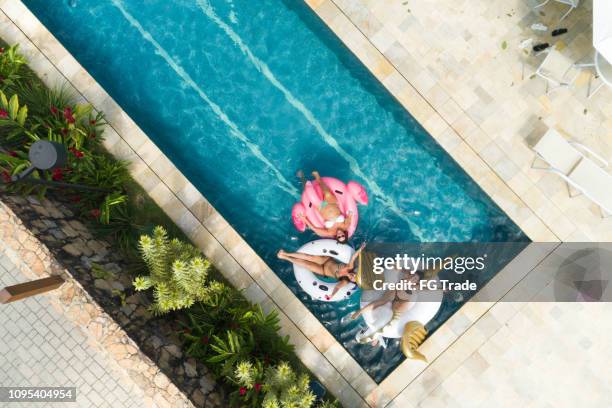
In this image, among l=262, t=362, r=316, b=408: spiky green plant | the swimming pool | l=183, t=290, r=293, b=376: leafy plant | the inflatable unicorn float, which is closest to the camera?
l=262, t=362, r=316, b=408: spiky green plant

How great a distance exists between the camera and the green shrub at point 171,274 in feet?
22.0

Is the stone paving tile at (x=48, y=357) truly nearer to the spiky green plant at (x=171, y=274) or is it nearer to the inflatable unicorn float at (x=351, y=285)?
the spiky green plant at (x=171, y=274)

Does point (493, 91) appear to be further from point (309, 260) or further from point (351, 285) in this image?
point (309, 260)

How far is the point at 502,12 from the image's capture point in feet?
26.1

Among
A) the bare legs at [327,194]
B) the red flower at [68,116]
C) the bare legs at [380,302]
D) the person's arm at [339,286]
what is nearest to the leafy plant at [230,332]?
the person's arm at [339,286]

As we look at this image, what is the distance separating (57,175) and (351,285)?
18.7ft

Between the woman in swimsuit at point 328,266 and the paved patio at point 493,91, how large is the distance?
9.76ft

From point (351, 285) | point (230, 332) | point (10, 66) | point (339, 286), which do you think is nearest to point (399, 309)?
point (351, 285)

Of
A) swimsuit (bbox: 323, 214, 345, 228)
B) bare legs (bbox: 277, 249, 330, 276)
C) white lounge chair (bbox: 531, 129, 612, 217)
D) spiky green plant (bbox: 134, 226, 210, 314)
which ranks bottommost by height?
white lounge chair (bbox: 531, 129, 612, 217)

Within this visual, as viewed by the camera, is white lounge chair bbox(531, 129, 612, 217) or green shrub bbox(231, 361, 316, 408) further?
white lounge chair bbox(531, 129, 612, 217)

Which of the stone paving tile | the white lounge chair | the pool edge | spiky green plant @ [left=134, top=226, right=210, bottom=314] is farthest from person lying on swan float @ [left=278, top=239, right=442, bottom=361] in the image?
the stone paving tile

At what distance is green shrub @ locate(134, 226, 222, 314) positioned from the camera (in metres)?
6.69

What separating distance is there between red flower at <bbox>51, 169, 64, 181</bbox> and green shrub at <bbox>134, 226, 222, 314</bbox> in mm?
2150

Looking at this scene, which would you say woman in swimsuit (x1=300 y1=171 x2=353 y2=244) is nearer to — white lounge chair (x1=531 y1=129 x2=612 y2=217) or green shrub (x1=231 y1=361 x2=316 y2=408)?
green shrub (x1=231 y1=361 x2=316 y2=408)
